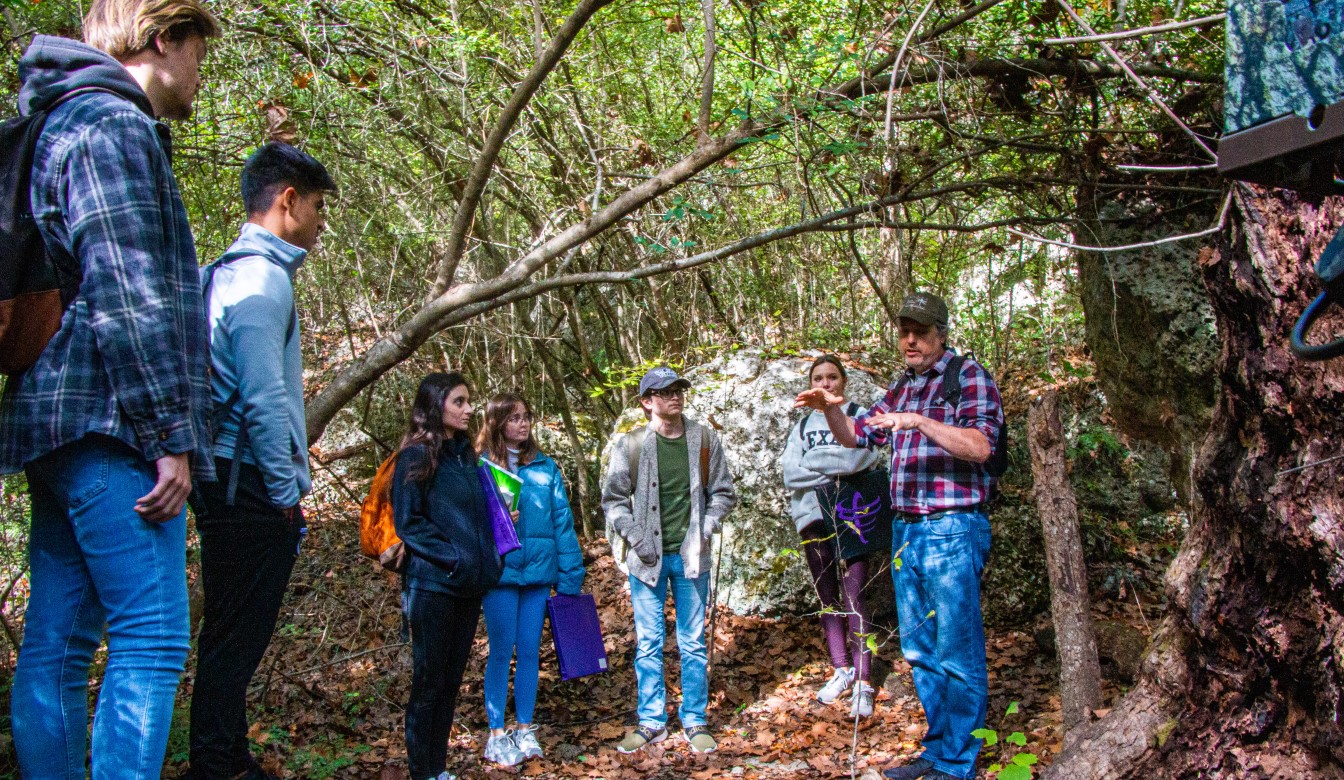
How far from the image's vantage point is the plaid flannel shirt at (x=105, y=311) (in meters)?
2.04

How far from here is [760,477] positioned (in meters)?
7.20

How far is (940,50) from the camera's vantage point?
464 cm

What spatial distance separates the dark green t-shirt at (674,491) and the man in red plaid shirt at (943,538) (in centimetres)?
137

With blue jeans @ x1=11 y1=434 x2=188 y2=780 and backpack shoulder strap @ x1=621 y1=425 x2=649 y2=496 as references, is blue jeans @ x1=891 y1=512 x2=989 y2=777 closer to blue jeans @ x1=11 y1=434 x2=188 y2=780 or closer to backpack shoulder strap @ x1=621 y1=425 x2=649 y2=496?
backpack shoulder strap @ x1=621 y1=425 x2=649 y2=496

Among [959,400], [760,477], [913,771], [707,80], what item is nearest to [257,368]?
[707,80]

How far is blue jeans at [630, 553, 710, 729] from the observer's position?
5.13m

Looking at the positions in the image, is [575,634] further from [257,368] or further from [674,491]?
[257,368]

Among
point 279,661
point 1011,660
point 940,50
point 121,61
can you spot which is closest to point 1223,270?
point 940,50

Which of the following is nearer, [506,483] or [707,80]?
[707,80]

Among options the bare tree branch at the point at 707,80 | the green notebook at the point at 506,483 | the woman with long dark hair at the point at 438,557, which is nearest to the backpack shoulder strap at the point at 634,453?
the green notebook at the point at 506,483

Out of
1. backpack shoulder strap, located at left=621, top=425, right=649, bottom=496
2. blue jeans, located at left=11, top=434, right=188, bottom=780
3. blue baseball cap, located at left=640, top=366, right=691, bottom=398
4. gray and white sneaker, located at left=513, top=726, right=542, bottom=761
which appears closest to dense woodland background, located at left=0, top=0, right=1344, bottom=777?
gray and white sneaker, located at left=513, top=726, right=542, bottom=761

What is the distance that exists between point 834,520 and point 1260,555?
3.14 m

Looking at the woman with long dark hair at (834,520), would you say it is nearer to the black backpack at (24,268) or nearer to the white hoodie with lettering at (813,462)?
the white hoodie with lettering at (813,462)

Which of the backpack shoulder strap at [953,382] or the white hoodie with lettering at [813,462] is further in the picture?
the white hoodie with lettering at [813,462]
